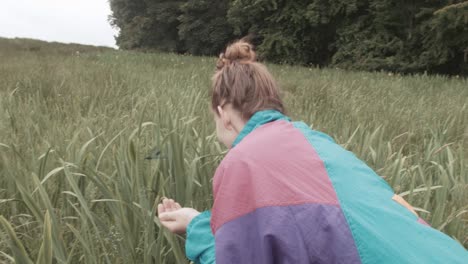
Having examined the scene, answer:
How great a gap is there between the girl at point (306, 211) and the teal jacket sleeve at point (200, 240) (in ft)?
0.71

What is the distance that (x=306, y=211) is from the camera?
0.89 m

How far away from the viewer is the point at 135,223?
139cm

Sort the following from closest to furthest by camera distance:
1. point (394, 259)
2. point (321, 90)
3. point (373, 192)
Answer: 1. point (394, 259)
2. point (373, 192)
3. point (321, 90)

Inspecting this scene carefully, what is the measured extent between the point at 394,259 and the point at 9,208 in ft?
4.30

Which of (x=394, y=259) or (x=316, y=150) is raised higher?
(x=316, y=150)

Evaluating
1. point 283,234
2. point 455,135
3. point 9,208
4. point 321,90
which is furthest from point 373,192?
point 321,90

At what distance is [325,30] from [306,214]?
56.1 feet

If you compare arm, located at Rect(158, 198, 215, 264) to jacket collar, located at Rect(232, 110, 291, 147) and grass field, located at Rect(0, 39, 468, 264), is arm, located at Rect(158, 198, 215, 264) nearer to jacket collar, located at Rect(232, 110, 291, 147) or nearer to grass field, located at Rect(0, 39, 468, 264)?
grass field, located at Rect(0, 39, 468, 264)

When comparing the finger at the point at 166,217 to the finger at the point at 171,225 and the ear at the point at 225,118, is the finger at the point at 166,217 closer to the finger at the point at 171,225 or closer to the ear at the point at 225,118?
the finger at the point at 171,225

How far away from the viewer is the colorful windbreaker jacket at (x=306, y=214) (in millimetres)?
876

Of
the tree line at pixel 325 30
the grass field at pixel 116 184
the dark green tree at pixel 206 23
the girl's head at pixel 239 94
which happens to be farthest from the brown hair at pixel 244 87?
the dark green tree at pixel 206 23

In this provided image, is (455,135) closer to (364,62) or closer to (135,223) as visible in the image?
(135,223)

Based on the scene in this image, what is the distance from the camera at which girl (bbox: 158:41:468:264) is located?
0.88 m

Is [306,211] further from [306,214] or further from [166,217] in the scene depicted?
[166,217]
